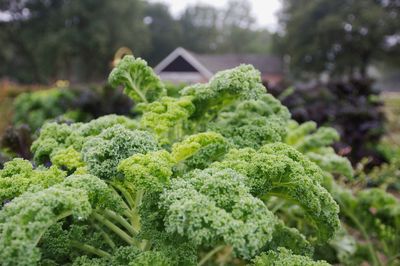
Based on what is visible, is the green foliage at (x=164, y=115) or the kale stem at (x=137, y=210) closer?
the kale stem at (x=137, y=210)

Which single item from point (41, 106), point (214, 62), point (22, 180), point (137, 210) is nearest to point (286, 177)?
point (137, 210)

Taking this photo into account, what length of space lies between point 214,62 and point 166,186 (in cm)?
1733

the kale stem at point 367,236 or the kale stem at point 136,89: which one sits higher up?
the kale stem at point 136,89

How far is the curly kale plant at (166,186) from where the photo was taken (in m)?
1.47

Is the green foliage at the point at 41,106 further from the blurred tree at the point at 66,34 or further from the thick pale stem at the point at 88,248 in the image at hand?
the blurred tree at the point at 66,34

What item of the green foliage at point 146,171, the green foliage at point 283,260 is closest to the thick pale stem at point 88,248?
the green foliage at point 146,171

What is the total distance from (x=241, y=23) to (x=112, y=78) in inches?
1601

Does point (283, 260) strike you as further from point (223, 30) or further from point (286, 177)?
point (223, 30)

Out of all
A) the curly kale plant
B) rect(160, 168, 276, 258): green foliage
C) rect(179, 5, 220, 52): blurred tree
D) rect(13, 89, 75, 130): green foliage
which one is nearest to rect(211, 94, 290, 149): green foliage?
the curly kale plant

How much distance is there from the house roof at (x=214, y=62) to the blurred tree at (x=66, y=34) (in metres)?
7.60

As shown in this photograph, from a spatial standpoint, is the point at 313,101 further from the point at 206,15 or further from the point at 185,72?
the point at 206,15

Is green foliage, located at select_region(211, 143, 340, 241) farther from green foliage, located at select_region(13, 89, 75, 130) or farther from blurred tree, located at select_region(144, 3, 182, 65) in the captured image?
blurred tree, located at select_region(144, 3, 182, 65)

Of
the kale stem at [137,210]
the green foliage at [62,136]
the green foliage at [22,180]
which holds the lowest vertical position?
the kale stem at [137,210]

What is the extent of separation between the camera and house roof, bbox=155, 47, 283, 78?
1443 cm
